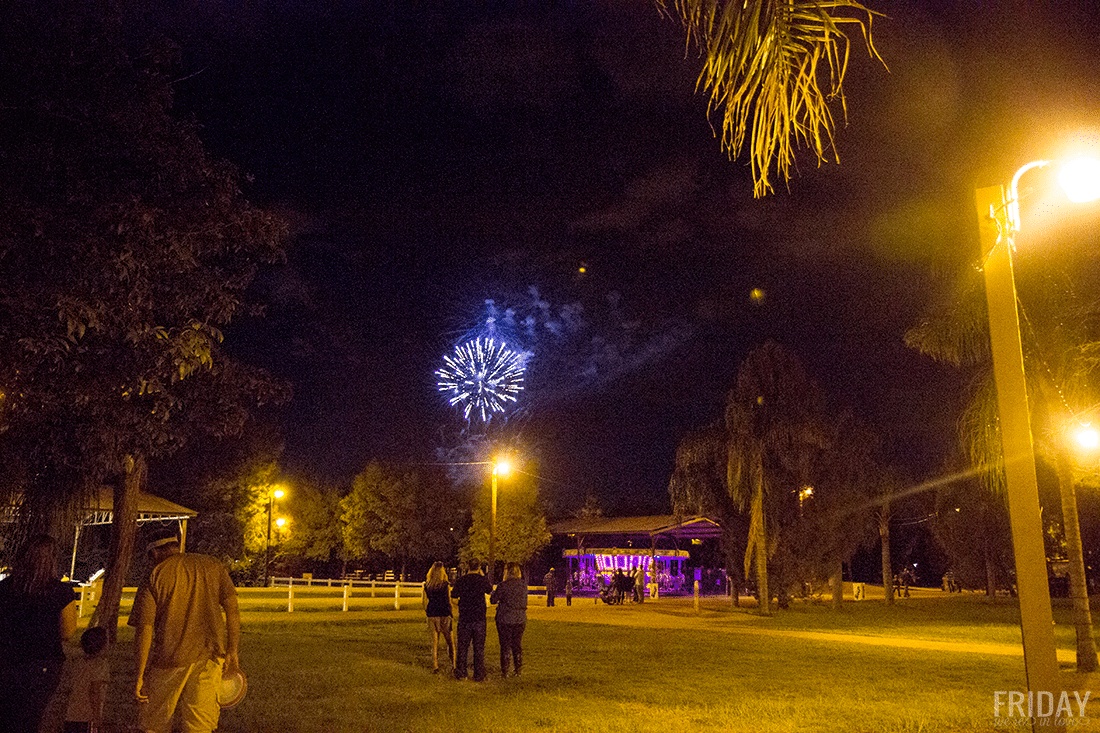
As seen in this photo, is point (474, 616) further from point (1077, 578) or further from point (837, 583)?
point (837, 583)

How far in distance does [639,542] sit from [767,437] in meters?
22.0

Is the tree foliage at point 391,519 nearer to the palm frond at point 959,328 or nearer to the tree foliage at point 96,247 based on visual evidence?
the palm frond at point 959,328

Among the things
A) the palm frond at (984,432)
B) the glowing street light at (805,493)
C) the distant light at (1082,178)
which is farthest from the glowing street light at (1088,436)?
the glowing street light at (805,493)

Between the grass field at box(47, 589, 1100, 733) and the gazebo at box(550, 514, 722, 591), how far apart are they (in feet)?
61.9

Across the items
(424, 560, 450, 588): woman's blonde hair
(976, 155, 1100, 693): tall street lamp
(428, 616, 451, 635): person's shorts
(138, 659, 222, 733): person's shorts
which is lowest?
(428, 616, 451, 635): person's shorts

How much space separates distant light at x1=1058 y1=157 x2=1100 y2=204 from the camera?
22.2ft

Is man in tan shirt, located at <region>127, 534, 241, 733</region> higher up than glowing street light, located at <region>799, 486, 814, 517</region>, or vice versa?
glowing street light, located at <region>799, 486, 814, 517</region>

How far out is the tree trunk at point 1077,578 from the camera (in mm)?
13602

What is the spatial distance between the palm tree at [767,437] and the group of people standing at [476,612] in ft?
A: 60.1

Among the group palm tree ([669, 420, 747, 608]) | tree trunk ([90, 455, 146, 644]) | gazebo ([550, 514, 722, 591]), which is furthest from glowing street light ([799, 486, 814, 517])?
tree trunk ([90, 455, 146, 644])

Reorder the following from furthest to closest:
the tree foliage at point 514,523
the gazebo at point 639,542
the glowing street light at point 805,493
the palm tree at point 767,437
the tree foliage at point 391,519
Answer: the tree foliage at point 391,519, the tree foliage at point 514,523, the gazebo at point 639,542, the glowing street light at point 805,493, the palm tree at point 767,437

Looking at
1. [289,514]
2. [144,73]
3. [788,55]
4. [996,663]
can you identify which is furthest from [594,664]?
[289,514]

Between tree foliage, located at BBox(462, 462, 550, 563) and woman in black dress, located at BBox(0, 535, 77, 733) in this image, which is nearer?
woman in black dress, located at BBox(0, 535, 77, 733)

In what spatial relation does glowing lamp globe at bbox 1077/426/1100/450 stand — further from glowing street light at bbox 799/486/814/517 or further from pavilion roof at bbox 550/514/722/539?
pavilion roof at bbox 550/514/722/539
